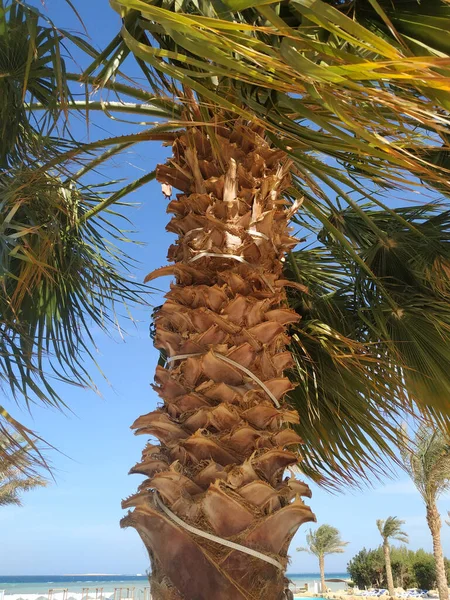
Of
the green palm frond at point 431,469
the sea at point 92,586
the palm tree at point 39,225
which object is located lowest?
the sea at point 92,586

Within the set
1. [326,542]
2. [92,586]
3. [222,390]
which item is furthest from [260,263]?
[92,586]

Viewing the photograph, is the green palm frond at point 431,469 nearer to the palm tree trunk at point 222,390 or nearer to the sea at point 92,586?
the sea at point 92,586

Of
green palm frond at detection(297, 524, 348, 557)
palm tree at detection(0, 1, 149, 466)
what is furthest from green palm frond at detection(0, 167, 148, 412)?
green palm frond at detection(297, 524, 348, 557)

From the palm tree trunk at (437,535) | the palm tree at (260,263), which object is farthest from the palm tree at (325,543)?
the palm tree at (260,263)

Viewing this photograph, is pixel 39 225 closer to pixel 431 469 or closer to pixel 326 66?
pixel 326 66

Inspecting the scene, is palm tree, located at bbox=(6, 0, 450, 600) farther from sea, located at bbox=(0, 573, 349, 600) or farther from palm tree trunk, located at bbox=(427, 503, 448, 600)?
palm tree trunk, located at bbox=(427, 503, 448, 600)

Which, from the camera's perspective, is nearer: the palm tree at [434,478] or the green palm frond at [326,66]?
the green palm frond at [326,66]

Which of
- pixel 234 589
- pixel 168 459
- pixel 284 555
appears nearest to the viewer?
pixel 234 589

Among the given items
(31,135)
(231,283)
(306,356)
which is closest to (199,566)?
(231,283)

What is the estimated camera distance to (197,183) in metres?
3.08

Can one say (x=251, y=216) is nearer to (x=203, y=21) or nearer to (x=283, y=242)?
(x=283, y=242)

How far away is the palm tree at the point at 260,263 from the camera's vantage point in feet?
5.49

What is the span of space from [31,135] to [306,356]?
240 centimetres

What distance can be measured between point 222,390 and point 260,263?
0.76 meters
